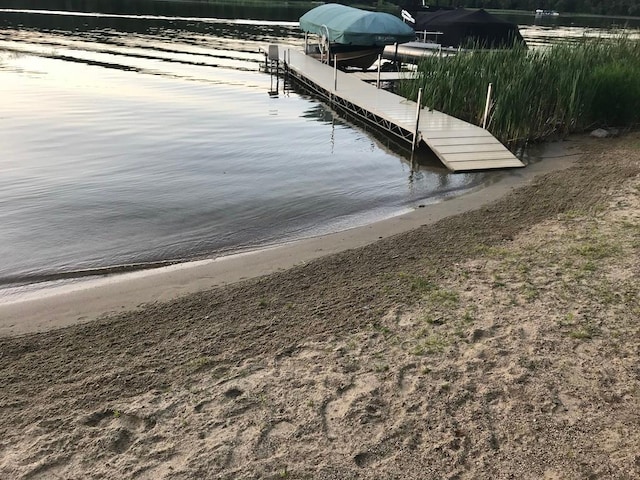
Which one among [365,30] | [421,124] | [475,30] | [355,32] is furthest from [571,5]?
[421,124]

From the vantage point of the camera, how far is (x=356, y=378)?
12.5 feet

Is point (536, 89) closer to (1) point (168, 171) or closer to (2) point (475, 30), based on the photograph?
(1) point (168, 171)

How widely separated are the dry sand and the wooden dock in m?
4.69

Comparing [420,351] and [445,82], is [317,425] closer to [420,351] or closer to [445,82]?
[420,351]

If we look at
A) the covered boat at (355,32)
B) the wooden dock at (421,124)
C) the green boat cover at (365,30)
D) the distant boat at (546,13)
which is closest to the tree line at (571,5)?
the distant boat at (546,13)

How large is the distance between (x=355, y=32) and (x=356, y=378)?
60.6 feet

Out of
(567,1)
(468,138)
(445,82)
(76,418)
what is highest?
(567,1)

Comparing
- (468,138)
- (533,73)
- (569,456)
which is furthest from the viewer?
(533,73)

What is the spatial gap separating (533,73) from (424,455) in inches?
440

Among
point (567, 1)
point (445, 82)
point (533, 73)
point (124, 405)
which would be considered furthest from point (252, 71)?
point (567, 1)

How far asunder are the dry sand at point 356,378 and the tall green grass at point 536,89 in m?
6.73

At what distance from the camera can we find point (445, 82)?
13539 millimetres

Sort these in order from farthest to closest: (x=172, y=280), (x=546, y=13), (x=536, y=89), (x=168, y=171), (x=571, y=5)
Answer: (x=571, y=5) < (x=546, y=13) < (x=536, y=89) < (x=168, y=171) < (x=172, y=280)

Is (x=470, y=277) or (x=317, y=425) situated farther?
(x=470, y=277)
